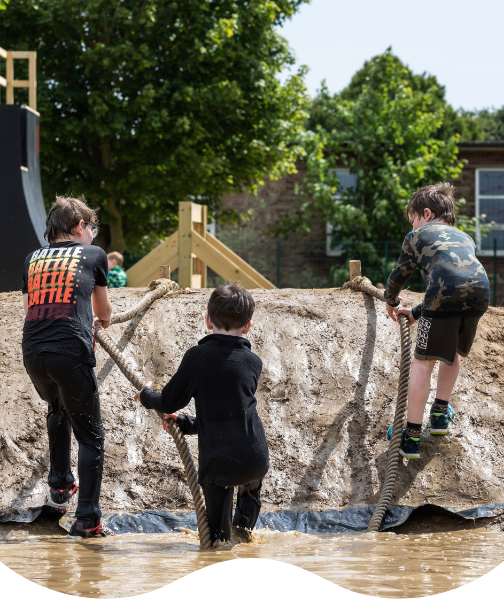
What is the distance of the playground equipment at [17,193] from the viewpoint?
27.3 feet

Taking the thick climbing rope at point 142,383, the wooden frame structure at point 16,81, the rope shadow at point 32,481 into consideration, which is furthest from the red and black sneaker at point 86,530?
the wooden frame structure at point 16,81

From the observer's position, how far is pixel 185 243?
28.2ft

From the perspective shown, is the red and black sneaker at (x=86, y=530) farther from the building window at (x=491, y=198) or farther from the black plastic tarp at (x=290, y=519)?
the building window at (x=491, y=198)

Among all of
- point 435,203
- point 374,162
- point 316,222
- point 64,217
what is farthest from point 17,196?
point 374,162

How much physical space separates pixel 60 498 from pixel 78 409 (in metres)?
0.76

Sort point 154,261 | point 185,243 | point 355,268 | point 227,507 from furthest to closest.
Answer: point 154,261
point 185,243
point 355,268
point 227,507

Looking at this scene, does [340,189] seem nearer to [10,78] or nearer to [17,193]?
[10,78]

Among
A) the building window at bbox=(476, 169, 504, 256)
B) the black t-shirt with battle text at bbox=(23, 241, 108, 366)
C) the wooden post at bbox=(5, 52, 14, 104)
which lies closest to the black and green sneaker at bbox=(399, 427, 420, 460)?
the black t-shirt with battle text at bbox=(23, 241, 108, 366)

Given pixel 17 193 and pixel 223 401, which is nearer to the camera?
pixel 223 401

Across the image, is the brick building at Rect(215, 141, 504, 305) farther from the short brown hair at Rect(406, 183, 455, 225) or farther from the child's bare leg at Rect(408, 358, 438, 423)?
the child's bare leg at Rect(408, 358, 438, 423)

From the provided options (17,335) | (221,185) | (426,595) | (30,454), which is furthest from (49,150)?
(426,595)

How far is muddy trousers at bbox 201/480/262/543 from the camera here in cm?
343

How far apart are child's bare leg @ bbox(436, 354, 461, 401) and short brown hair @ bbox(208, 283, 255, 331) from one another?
6.68ft

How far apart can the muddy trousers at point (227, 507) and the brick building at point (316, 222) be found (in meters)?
14.4
